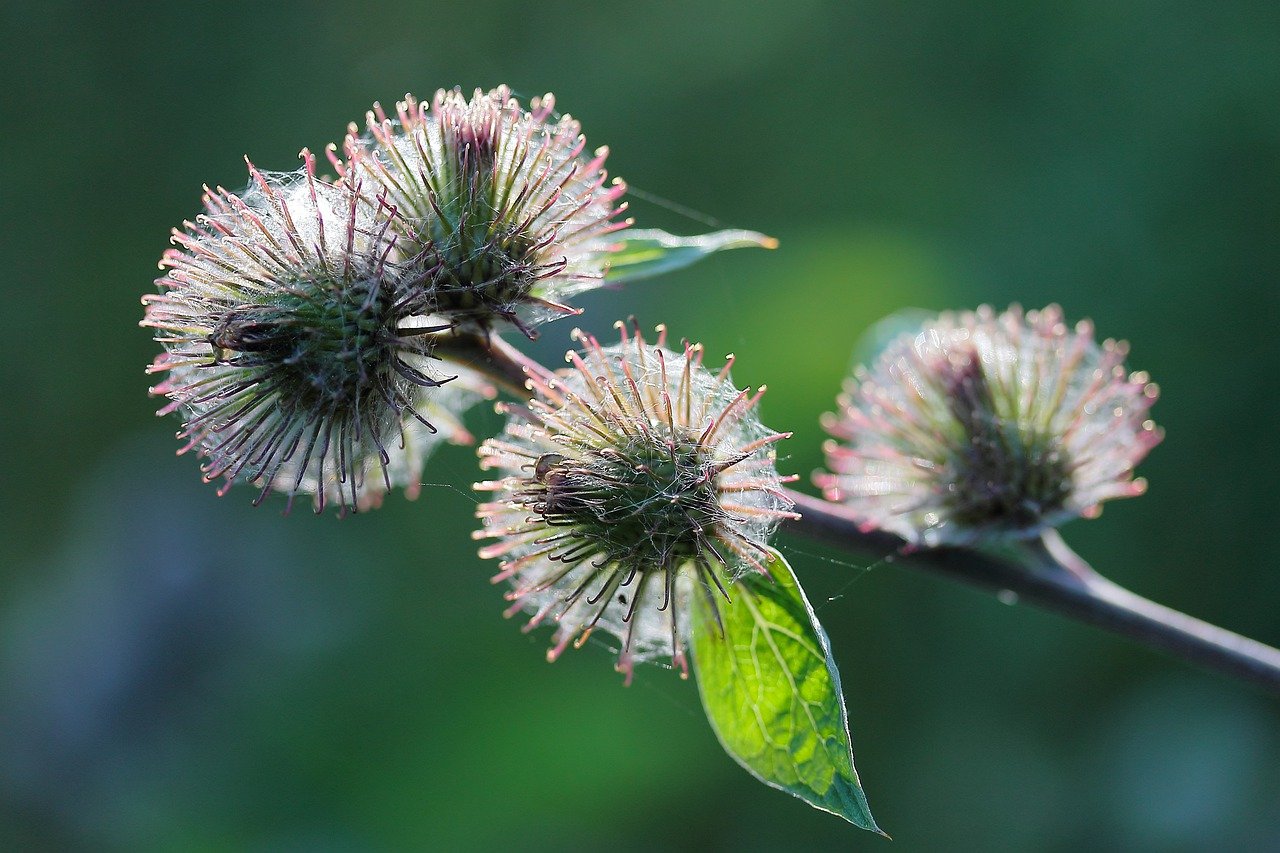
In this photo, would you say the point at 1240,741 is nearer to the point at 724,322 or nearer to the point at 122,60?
the point at 724,322

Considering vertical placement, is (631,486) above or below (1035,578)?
below

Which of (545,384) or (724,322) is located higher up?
(724,322)

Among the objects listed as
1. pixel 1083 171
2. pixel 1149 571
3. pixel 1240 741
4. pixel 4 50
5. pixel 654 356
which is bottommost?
pixel 654 356

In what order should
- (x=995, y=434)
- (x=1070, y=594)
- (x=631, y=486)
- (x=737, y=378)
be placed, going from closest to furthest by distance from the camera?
(x=631, y=486) < (x=1070, y=594) < (x=995, y=434) < (x=737, y=378)

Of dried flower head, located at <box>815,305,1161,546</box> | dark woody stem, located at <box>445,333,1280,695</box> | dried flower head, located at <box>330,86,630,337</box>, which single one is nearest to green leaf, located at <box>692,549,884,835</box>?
dark woody stem, located at <box>445,333,1280,695</box>

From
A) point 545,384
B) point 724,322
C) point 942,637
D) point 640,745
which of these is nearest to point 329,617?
point 640,745

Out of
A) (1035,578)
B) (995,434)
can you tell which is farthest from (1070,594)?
(995,434)

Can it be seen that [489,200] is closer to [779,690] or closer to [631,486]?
[631,486]
